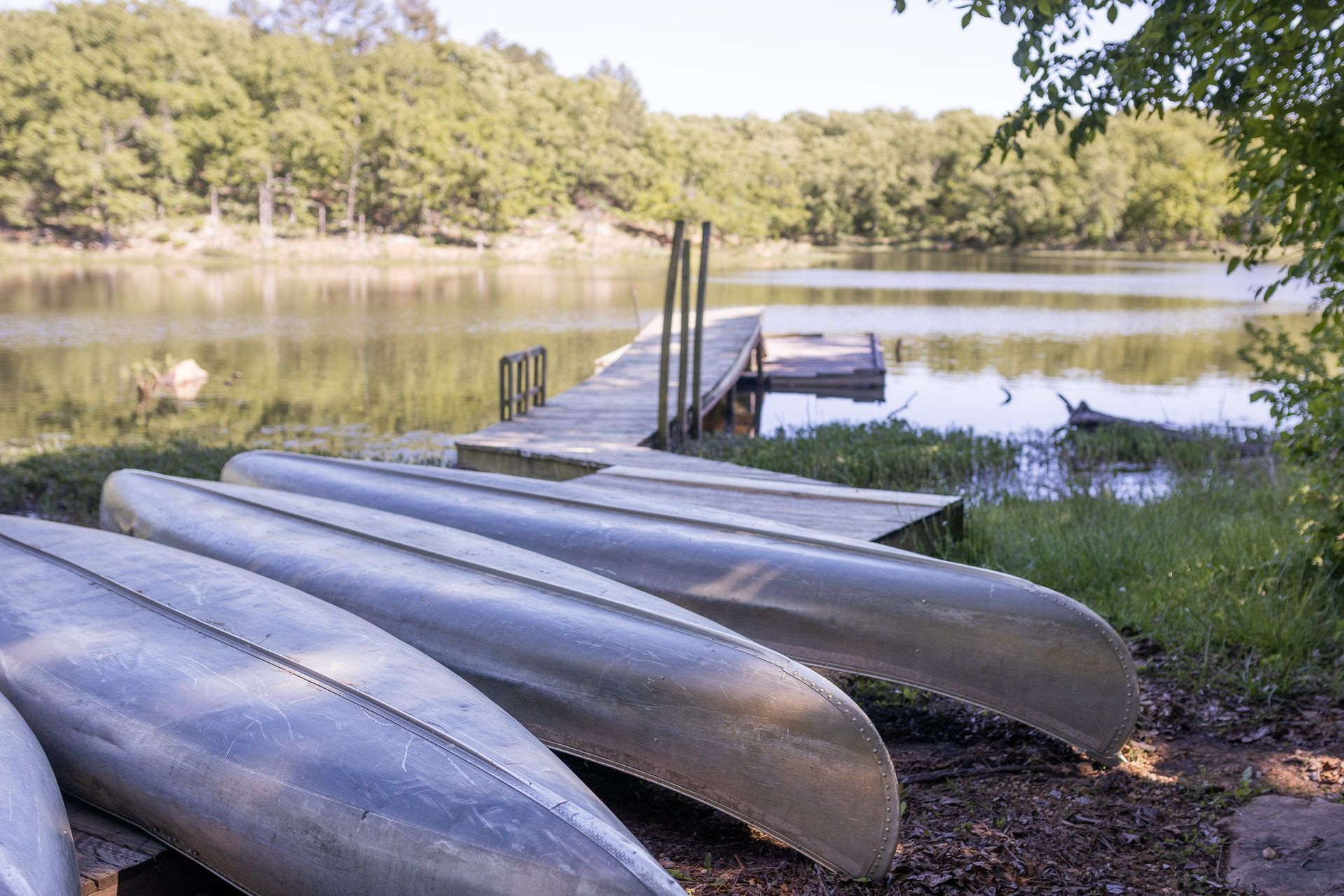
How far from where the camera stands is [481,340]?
21.4 metres

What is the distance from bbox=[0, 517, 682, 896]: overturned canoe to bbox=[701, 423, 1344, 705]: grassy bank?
109 inches

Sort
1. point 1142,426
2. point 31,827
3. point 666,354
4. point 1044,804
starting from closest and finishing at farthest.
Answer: point 31,827, point 1044,804, point 666,354, point 1142,426

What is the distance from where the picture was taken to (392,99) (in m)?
49.2

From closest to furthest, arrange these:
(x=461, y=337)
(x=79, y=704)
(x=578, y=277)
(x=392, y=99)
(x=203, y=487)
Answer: (x=79, y=704)
(x=203, y=487)
(x=461, y=337)
(x=578, y=277)
(x=392, y=99)

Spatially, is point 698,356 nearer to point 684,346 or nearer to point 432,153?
point 684,346

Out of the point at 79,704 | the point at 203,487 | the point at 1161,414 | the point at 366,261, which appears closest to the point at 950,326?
the point at 1161,414

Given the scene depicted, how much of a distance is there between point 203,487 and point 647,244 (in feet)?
176

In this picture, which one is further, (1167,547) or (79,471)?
(79,471)

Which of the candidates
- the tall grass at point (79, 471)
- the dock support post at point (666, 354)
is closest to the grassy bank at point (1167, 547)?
the dock support post at point (666, 354)

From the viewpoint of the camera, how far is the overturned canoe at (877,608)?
301 centimetres

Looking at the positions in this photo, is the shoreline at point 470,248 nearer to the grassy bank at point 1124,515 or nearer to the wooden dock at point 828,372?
the wooden dock at point 828,372

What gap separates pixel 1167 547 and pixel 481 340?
711 inches

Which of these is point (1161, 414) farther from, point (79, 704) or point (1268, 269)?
point (1268, 269)

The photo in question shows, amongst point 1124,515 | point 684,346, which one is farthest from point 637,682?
point 684,346
